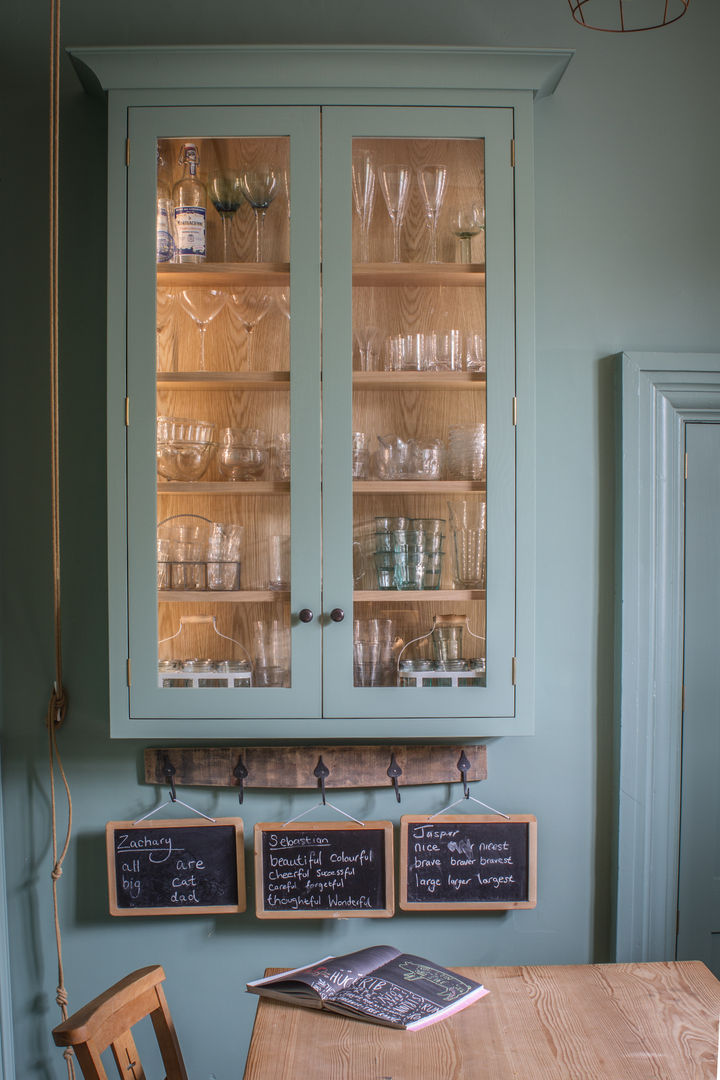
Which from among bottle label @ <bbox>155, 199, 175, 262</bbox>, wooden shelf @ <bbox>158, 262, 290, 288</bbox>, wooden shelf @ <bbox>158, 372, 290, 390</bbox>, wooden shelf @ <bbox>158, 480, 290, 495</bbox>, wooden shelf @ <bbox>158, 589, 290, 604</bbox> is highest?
bottle label @ <bbox>155, 199, 175, 262</bbox>

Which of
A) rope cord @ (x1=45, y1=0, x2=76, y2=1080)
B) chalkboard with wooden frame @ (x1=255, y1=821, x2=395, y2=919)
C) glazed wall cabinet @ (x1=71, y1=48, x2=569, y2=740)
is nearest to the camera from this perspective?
glazed wall cabinet @ (x1=71, y1=48, x2=569, y2=740)

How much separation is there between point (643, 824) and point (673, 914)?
0.77ft

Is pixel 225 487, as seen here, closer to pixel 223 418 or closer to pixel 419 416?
pixel 223 418

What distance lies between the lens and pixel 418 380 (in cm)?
172

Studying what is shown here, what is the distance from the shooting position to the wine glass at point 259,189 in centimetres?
170

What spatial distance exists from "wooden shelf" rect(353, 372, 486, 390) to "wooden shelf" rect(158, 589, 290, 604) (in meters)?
0.46

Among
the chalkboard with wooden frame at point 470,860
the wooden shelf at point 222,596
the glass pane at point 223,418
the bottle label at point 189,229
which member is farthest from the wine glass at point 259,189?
the chalkboard with wooden frame at point 470,860

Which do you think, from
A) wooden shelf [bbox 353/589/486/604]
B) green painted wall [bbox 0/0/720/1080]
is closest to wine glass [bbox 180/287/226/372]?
green painted wall [bbox 0/0/720/1080]

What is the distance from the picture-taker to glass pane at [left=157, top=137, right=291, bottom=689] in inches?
66.5

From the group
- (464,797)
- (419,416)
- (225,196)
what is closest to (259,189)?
(225,196)

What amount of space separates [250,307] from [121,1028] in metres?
1.32

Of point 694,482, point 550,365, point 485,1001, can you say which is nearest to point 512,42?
point 550,365

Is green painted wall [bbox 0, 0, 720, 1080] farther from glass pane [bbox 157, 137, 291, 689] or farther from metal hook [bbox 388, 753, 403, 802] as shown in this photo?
glass pane [bbox 157, 137, 291, 689]

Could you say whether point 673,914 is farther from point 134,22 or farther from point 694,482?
point 134,22
